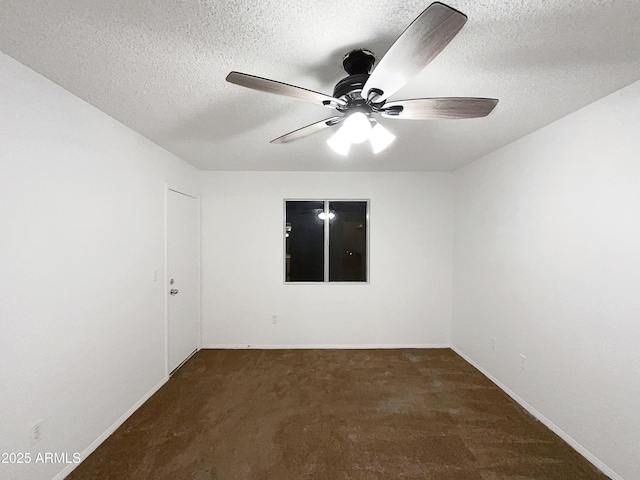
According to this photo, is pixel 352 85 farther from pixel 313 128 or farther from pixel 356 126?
pixel 313 128

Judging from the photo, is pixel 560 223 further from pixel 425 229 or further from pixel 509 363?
pixel 425 229

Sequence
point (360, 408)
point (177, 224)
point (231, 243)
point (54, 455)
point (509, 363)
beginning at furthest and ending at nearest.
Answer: point (231, 243) → point (177, 224) → point (509, 363) → point (360, 408) → point (54, 455)

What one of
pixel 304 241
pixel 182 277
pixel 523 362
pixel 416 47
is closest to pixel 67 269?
pixel 182 277

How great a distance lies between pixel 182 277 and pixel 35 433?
1845 mm

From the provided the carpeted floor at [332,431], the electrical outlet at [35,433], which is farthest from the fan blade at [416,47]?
the electrical outlet at [35,433]

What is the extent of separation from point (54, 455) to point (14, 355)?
27.7 inches

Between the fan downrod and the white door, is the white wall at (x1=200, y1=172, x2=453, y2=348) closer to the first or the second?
the white door

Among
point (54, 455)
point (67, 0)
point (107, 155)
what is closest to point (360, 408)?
point (54, 455)

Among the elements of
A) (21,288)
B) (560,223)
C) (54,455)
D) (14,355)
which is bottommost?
(54,455)

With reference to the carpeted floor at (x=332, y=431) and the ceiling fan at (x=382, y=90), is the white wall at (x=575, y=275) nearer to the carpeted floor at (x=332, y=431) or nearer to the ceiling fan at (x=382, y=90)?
the carpeted floor at (x=332, y=431)

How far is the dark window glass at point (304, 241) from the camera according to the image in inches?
155

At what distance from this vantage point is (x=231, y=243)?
12.5 ft

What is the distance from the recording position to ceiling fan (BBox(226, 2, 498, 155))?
0.95m

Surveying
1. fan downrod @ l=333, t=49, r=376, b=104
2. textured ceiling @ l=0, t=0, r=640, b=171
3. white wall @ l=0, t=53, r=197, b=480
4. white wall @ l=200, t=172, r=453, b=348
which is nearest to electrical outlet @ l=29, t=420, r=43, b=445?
white wall @ l=0, t=53, r=197, b=480
